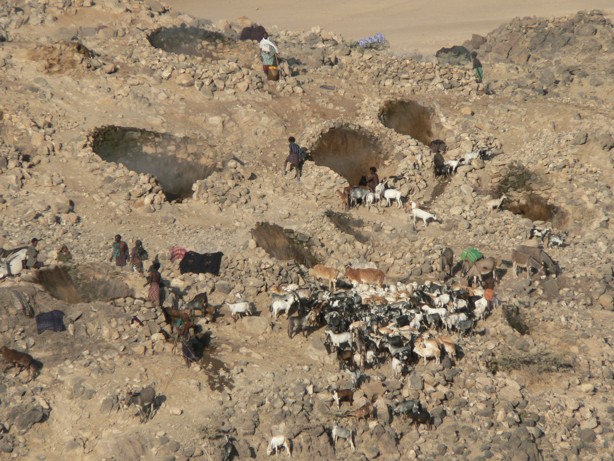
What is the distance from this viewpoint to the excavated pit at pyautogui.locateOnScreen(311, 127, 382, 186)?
105ft

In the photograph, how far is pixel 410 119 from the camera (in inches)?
1359

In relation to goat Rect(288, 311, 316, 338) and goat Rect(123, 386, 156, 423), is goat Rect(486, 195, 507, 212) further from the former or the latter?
goat Rect(123, 386, 156, 423)

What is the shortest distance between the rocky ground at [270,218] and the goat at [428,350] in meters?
0.36

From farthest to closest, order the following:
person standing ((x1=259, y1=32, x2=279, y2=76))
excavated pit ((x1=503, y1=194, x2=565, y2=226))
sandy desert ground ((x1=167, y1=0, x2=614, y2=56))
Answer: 1. sandy desert ground ((x1=167, y1=0, x2=614, y2=56))
2. person standing ((x1=259, y1=32, x2=279, y2=76))
3. excavated pit ((x1=503, y1=194, x2=565, y2=226))

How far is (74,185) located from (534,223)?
15474mm

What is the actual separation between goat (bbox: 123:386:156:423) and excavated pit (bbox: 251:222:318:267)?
25.3ft

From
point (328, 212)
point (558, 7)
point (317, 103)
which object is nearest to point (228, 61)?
point (317, 103)

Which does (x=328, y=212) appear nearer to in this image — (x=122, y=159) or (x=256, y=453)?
(x=122, y=159)

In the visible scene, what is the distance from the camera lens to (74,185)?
2850 centimetres

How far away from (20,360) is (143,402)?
3270 millimetres

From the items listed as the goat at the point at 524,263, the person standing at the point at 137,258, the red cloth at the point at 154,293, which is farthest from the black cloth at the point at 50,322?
the goat at the point at 524,263

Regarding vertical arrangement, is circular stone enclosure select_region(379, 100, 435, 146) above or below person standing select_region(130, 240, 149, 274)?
above

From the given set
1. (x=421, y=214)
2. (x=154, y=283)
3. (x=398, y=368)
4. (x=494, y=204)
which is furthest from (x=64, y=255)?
(x=494, y=204)

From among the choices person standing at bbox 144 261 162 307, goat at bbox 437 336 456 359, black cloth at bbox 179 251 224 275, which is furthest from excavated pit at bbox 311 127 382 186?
goat at bbox 437 336 456 359
